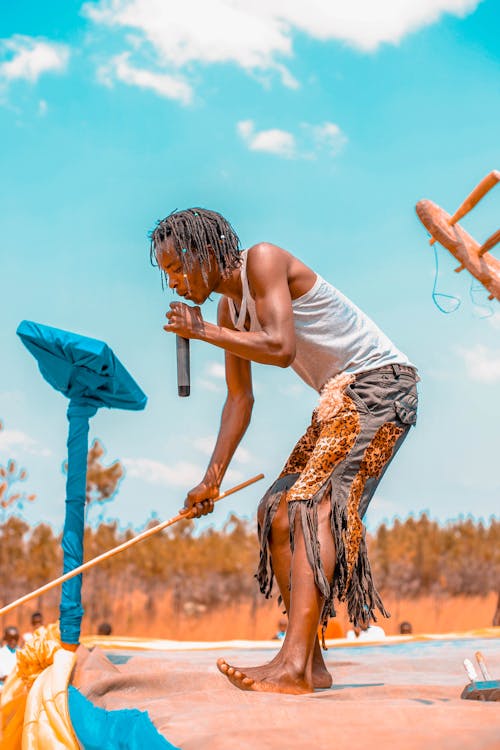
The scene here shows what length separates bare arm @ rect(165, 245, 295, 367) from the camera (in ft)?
7.75

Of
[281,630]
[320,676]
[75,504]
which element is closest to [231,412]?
[320,676]

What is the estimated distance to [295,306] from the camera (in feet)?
8.67

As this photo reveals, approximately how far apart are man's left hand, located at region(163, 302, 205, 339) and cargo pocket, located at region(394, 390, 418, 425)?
654mm

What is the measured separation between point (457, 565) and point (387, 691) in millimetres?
12783

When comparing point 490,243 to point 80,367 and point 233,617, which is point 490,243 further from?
point 233,617

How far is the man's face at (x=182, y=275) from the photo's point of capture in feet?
8.41

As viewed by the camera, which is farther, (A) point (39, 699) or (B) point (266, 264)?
(B) point (266, 264)

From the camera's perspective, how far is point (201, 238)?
8.40 feet

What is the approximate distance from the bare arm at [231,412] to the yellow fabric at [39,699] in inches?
23.5

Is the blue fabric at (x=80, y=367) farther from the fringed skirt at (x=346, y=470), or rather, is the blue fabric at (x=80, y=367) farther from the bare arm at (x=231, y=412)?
the fringed skirt at (x=346, y=470)

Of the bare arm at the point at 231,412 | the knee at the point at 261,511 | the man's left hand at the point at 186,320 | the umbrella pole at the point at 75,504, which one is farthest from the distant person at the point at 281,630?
the man's left hand at the point at 186,320

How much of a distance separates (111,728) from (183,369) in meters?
1.05

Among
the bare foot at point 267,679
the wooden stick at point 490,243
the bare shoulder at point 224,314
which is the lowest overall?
the bare foot at point 267,679

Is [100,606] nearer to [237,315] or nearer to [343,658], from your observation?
[343,658]
